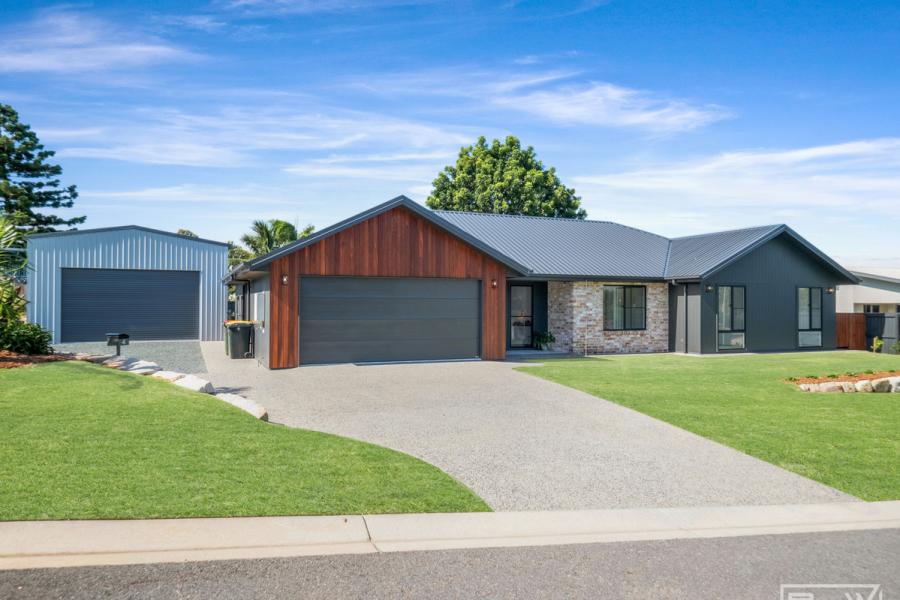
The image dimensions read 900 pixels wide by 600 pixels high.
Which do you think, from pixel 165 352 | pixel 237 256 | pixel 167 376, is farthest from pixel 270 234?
pixel 167 376

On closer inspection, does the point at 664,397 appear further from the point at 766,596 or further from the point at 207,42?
the point at 207,42

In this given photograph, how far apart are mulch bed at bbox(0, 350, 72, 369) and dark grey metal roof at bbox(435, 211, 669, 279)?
1330 centimetres

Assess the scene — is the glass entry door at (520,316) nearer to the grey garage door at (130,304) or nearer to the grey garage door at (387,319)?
the grey garage door at (387,319)

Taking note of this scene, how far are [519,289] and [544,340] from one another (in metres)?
1.99

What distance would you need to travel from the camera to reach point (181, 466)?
22.6 ft

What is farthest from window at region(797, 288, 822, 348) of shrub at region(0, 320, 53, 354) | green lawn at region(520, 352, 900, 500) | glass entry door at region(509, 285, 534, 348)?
shrub at region(0, 320, 53, 354)

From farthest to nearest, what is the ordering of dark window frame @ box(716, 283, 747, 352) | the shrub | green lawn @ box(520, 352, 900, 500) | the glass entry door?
the glass entry door → dark window frame @ box(716, 283, 747, 352) → the shrub → green lawn @ box(520, 352, 900, 500)

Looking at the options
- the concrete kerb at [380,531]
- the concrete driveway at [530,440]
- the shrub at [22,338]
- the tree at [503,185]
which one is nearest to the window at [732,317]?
the concrete driveway at [530,440]

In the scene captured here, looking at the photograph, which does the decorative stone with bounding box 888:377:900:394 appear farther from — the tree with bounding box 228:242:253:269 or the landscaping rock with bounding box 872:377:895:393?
the tree with bounding box 228:242:253:269

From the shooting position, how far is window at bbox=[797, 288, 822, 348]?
972 inches

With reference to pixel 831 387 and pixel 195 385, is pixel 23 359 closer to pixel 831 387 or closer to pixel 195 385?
pixel 195 385

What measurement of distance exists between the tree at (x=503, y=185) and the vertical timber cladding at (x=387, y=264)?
22383mm

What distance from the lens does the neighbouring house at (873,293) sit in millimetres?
30750

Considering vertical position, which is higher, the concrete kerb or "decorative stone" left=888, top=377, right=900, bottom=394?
"decorative stone" left=888, top=377, right=900, bottom=394
